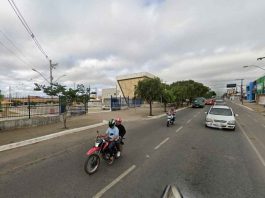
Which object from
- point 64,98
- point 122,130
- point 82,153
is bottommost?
point 82,153

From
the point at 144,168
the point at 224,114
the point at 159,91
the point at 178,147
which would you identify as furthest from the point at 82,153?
the point at 159,91

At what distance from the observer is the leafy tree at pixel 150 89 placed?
880 inches

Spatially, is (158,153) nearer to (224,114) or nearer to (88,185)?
(88,185)

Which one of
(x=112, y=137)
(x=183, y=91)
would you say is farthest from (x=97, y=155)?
(x=183, y=91)

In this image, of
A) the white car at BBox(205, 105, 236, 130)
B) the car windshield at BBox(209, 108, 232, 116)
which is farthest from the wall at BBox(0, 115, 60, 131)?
the car windshield at BBox(209, 108, 232, 116)

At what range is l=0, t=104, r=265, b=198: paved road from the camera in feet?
14.4

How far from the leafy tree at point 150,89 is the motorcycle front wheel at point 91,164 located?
56.7ft

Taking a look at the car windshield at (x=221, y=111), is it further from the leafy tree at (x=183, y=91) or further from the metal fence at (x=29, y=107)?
the leafy tree at (x=183, y=91)

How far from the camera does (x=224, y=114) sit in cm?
1374

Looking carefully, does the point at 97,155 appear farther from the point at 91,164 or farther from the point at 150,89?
the point at 150,89

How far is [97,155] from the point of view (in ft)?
18.2

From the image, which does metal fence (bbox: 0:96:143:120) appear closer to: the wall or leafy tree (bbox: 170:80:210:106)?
the wall

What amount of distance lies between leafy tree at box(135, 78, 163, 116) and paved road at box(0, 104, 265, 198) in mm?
14314

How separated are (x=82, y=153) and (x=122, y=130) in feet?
6.41
